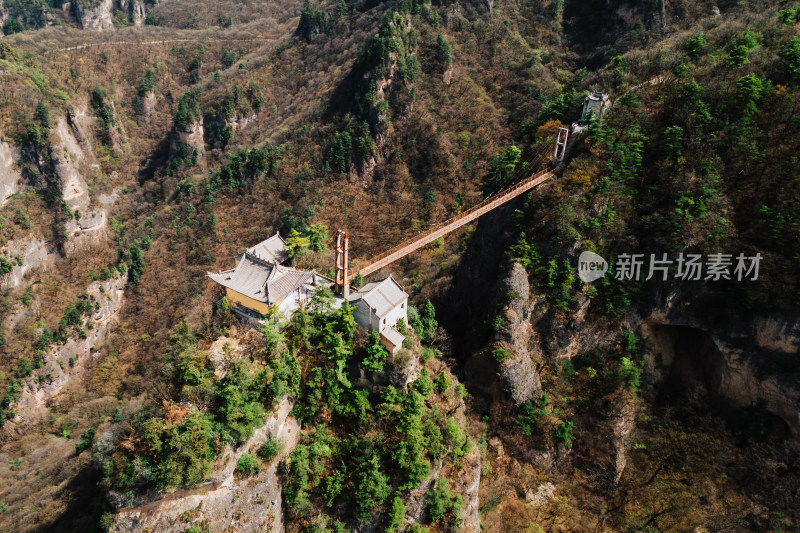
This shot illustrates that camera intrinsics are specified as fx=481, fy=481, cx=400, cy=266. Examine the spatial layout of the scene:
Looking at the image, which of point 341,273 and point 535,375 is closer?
point 341,273

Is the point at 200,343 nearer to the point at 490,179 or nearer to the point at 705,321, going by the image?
the point at 490,179

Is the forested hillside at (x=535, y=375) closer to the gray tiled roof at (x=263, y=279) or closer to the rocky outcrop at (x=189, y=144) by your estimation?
the gray tiled roof at (x=263, y=279)

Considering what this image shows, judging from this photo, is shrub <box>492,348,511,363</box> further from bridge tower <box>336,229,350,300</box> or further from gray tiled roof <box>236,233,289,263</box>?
gray tiled roof <box>236,233,289,263</box>

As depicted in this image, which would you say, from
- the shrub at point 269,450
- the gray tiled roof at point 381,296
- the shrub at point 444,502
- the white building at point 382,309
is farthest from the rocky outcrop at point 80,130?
the shrub at point 444,502

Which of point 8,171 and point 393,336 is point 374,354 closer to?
point 393,336

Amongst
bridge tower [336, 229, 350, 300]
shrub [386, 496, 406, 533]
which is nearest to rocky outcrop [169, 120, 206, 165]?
bridge tower [336, 229, 350, 300]

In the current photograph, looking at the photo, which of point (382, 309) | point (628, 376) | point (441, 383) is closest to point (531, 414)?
point (628, 376)
